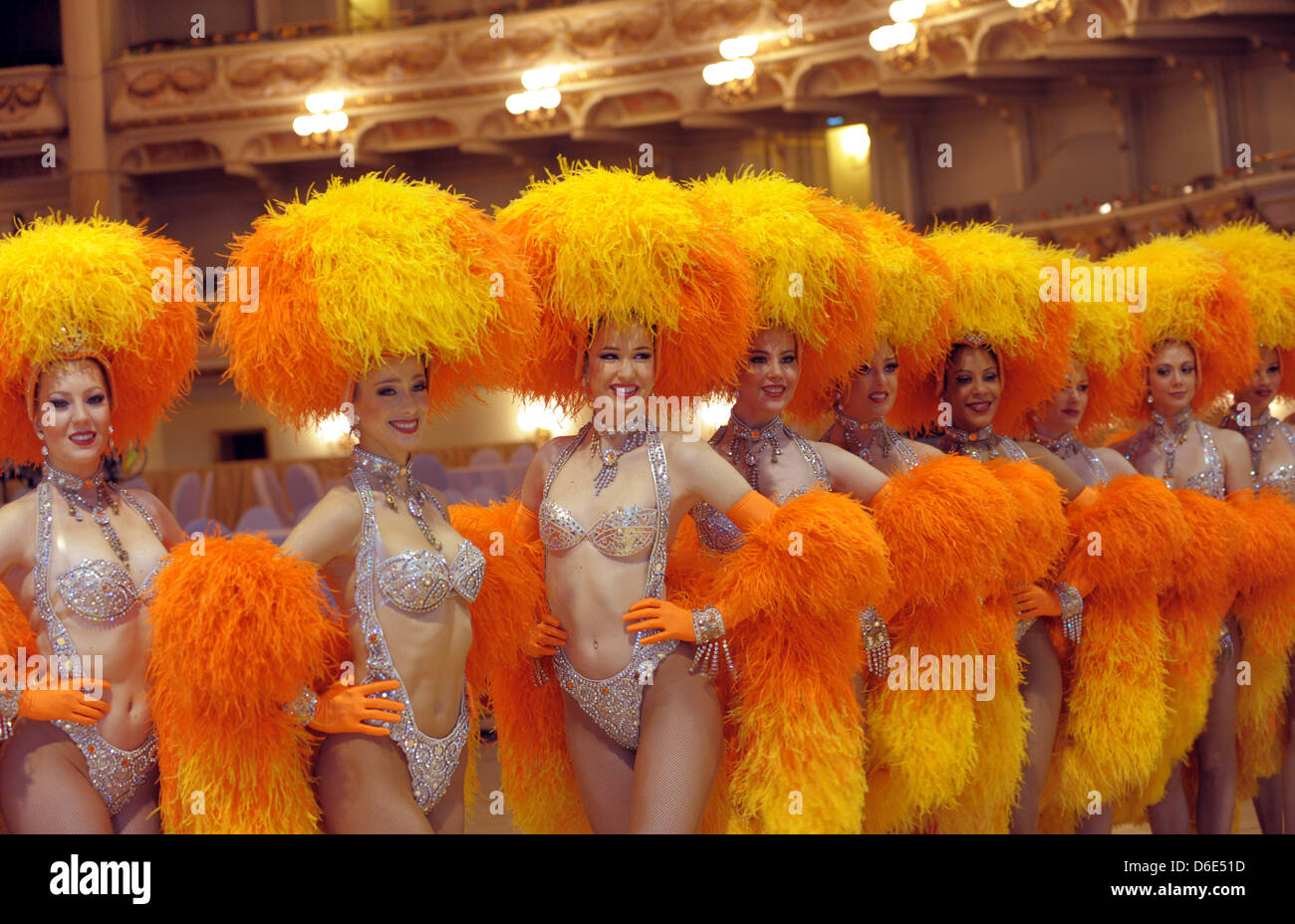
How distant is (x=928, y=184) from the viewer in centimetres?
1625

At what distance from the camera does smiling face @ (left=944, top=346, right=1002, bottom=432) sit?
3.93 meters

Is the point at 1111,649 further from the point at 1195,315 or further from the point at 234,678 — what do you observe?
the point at 234,678

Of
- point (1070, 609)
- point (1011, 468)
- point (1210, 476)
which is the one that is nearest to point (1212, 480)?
point (1210, 476)

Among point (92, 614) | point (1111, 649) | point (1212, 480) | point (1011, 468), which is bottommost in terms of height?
point (1111, 649)

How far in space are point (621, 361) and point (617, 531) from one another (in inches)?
15.3

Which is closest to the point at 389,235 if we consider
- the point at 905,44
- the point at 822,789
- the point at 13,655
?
the point at 13,655

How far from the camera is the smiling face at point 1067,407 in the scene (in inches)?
170

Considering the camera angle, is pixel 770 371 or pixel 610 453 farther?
pixel 770 371

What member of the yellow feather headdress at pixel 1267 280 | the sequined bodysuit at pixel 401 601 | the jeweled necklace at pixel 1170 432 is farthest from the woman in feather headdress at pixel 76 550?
the yellow feather headdress at pixel 1267 280

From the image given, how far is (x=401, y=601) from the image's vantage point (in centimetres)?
269

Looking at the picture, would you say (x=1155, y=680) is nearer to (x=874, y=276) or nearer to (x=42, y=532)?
(x=874, y=276)

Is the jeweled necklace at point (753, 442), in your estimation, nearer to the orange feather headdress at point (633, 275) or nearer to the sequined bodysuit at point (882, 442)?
the orange feather headdress at point (633, 275)

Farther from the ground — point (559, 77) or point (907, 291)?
point (559, 77)

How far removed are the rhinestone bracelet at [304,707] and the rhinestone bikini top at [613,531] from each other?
649 millimetres
